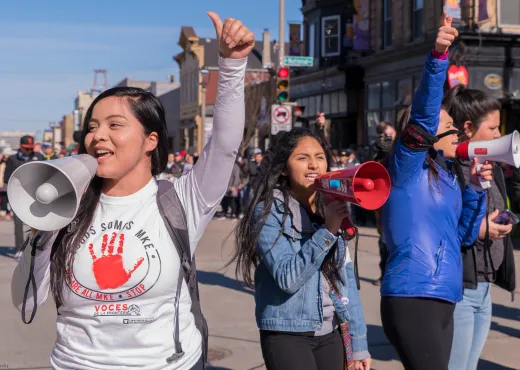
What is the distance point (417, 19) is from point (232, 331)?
617 inches

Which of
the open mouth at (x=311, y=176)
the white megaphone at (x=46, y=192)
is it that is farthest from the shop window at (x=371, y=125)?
the white megaphone at (x=46, y=192)

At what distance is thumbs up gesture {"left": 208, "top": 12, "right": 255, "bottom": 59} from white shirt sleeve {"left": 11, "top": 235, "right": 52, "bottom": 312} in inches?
35.5

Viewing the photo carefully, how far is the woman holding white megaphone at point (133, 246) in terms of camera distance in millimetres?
2451

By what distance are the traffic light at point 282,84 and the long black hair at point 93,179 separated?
13.8 metres

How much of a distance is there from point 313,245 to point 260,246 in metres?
0.32

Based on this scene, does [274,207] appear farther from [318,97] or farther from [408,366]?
[318,97]

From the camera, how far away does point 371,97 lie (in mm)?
23375

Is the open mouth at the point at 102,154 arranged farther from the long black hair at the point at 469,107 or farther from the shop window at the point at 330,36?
the shop window at the point at 330,36

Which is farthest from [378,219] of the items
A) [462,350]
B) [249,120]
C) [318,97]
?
[249,120]

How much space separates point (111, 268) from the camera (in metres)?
2.45

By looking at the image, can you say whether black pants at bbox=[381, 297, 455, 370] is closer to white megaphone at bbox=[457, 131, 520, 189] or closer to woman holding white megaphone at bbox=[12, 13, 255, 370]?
white megaphone at bbox=[457, 131, 520, 189]

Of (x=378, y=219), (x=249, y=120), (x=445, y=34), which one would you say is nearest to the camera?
(x=445, y=34)

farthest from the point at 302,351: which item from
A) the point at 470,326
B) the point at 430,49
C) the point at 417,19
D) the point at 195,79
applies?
the point at 195,79

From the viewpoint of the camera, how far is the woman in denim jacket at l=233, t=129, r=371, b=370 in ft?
10.7
